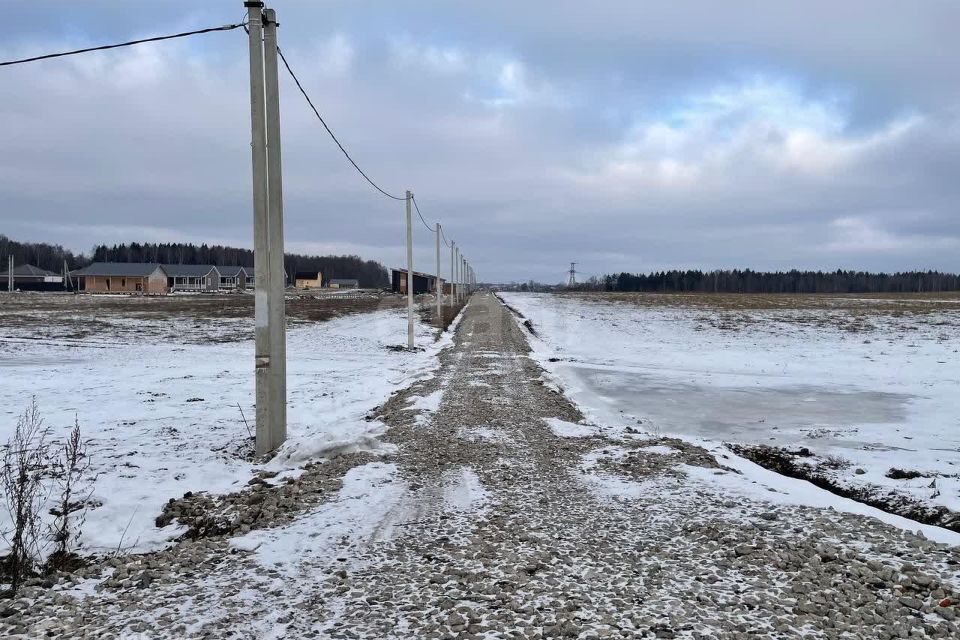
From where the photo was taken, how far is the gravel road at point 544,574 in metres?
3.46

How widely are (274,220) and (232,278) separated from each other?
401 feet

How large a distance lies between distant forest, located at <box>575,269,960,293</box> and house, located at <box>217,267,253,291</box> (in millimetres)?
112661

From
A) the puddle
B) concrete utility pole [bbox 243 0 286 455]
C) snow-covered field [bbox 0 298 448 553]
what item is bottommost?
the puddle

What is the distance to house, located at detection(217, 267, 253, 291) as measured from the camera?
116750mm

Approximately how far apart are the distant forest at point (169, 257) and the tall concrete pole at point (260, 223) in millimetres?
130079

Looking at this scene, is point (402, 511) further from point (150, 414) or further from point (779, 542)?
point (150, 414)

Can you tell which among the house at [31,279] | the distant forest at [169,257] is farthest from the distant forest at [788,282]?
the house at [31,279]

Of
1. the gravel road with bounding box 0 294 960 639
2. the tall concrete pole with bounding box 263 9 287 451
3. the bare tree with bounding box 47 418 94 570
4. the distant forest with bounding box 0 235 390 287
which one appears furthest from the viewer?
the distant forest with bounding box 0 235 390 287

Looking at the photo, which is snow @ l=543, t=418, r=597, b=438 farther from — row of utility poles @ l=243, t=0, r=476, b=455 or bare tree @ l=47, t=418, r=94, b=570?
bare tree @ l=47, t=418, r=94, b=570

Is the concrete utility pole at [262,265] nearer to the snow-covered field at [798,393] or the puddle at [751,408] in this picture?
the snow-covered field at [798,393]

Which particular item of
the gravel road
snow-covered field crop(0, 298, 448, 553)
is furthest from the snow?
snow-covered field crop(0, 298, 448, 553)

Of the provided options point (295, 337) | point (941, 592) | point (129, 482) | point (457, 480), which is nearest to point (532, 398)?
point (457, 480)

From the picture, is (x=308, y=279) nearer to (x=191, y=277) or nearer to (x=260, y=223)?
(x=191, y=277)

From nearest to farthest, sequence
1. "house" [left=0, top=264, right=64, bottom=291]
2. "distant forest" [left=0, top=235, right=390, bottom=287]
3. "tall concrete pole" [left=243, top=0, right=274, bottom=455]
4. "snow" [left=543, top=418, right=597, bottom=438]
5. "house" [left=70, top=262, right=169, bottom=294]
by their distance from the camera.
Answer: "tall concrete pole" [left=243, top=0, right=274, bottom=455] → "snow" [left=543, top=418, right=597, bottom=438] → "house" [left=70, top=262, right=169, bottom=294] → "house" [left=0, top=264, right=64, bottom=291] → "distant forest" [left=0, top=235, right=390, bottom=287]
